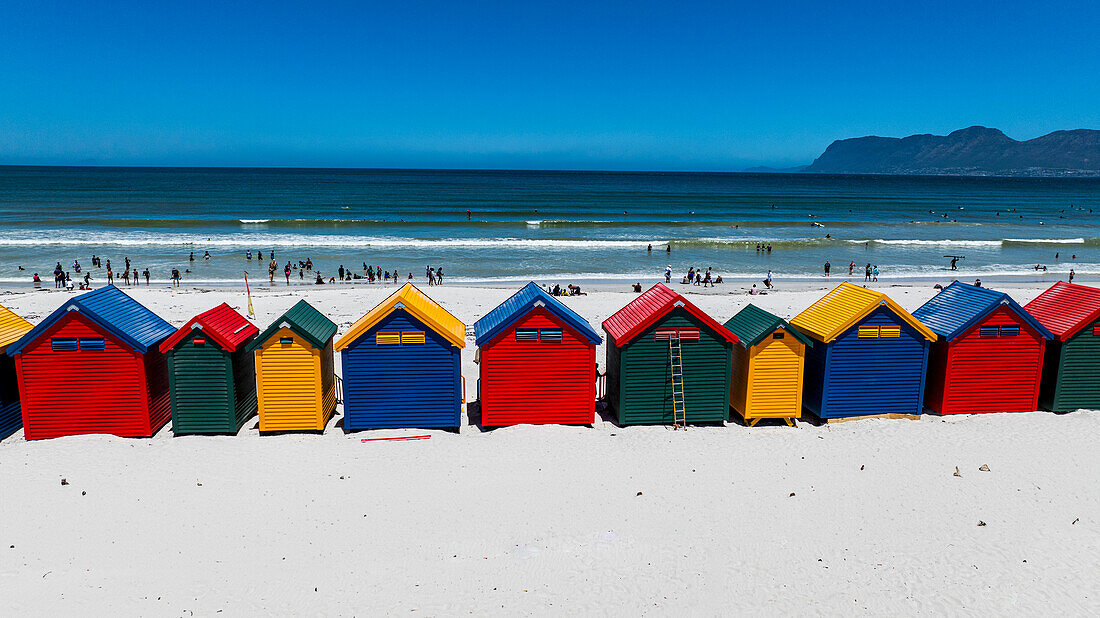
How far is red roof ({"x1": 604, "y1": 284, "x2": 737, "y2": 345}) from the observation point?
40.3 ft

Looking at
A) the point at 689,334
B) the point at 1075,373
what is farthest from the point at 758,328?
the point at 1075,373

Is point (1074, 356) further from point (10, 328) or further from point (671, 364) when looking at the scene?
point (10, 328)

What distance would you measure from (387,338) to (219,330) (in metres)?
2.94

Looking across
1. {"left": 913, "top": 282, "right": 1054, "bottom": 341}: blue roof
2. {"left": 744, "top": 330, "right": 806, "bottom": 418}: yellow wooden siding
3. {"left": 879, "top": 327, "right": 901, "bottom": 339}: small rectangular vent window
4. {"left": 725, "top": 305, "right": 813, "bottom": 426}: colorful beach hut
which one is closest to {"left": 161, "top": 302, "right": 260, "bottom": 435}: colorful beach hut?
{"left": 725, "top": 305, "right": 813, "bottom": 426}: colorful beach hut

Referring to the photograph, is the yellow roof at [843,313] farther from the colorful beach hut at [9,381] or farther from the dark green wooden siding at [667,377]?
the colorful beach hut at [9,381]

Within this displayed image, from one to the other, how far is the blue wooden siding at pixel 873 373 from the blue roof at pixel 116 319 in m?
12.6

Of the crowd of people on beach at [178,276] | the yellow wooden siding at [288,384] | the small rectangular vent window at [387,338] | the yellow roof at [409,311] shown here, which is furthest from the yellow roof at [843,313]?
the crowd of people on beach at [178,276]

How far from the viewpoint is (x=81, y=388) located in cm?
1184

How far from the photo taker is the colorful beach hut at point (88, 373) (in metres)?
11.5

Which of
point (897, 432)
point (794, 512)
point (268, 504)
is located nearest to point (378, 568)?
point (268, 504)

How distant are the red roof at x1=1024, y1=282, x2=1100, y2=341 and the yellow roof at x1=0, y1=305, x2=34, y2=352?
1971 centimetres

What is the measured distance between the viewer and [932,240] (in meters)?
55.3

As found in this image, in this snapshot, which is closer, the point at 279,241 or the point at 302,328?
the point at 302,328

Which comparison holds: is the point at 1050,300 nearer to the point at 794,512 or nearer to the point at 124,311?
the point at 794,512
